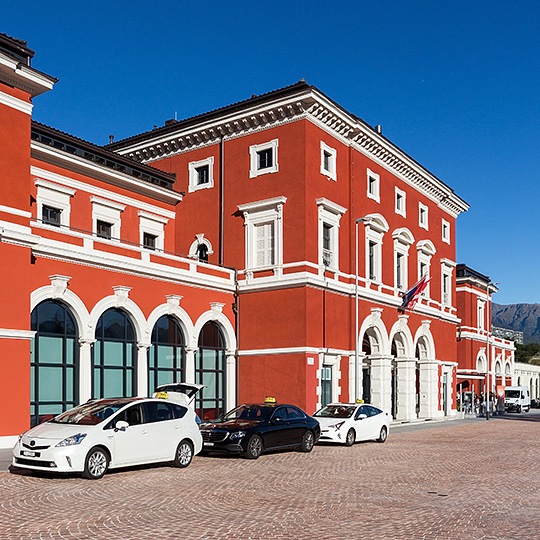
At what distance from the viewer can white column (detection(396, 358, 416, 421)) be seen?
132ft

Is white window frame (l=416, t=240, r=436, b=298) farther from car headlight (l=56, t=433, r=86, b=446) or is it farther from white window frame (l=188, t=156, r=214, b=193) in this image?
car headlight (l=56, t=433, r=86, b=446)

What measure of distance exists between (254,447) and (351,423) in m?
5.96

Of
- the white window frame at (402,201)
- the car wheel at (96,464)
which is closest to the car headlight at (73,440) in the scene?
the car wheel at (96,464)

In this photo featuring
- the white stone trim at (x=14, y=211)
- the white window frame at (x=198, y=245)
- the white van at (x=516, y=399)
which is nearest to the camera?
the white stone trim at (x=14, y=211)

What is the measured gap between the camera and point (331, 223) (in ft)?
107

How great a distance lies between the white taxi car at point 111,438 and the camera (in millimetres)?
14008

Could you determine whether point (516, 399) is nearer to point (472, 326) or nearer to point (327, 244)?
point (472, 326)

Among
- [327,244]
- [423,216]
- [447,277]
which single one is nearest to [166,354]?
[327,244]

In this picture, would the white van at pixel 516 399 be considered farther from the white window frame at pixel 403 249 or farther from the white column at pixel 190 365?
the white column at pixel 190 365

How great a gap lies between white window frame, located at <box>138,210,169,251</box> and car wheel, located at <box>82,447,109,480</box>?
1856 centimetres

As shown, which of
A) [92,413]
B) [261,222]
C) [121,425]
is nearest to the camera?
[121,425]

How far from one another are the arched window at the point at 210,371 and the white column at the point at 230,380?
18 centimetres

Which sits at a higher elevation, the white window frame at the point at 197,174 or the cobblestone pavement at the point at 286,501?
the white window frame at the point at 197,174

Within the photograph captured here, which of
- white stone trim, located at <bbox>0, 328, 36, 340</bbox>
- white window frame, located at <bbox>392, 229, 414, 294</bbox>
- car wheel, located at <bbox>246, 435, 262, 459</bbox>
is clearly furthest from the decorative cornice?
car wheel, located at <bbox>246, 435, 262, 459</bbox>
